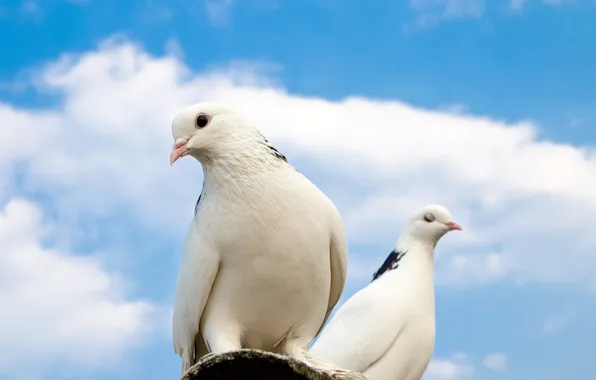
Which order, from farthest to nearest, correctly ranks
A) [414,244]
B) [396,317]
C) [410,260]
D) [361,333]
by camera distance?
1. [414,244]
2. [410,260]
3. [396,317]
4. [361,333]

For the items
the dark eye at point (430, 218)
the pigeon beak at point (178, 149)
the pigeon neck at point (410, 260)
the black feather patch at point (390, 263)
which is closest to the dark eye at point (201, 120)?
the pigeon beak at point (178, 149)

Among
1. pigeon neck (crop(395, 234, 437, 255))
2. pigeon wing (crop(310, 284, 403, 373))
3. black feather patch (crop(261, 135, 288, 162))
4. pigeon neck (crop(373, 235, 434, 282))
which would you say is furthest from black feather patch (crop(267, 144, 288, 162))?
pigeon neck (crop(395, 234, 437, 255))

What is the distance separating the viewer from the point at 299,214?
22.0 feet

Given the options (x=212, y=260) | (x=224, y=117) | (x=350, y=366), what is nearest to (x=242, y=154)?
(x=224, y=117)

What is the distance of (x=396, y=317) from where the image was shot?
35.8 feet

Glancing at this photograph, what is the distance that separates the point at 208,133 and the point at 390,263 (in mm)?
5811

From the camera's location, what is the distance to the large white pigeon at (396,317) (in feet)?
35.0

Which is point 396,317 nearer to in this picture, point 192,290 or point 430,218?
point 430,218

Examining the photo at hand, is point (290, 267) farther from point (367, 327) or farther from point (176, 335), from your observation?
point (367, 327)

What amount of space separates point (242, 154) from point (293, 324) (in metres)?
1.41

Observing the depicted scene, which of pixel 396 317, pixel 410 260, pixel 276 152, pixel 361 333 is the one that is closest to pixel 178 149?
pixel 276 152

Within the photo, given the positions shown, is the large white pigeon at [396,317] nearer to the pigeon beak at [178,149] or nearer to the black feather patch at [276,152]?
the black feather patch at [276,152]

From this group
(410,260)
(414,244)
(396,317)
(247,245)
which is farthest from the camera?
(414,244)

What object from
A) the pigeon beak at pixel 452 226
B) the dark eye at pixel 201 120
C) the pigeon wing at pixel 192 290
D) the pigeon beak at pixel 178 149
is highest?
the pigeon beak at pixel 452 226
